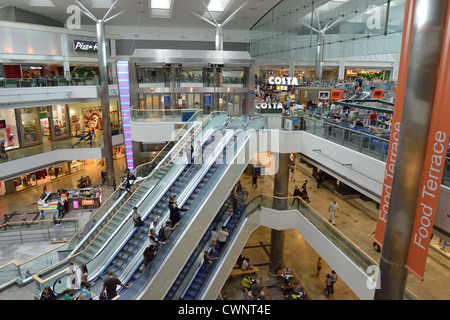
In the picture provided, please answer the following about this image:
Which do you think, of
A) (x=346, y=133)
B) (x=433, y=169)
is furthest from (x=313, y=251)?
(x=433, y=169)

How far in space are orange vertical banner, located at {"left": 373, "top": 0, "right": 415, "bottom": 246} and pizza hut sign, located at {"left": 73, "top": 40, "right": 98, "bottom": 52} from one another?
102 ft

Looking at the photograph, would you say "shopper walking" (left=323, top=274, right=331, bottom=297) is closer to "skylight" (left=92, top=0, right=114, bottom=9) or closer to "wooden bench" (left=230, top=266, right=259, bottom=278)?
"wooden bench" (left=230, top=266, right=259, bottom=278)

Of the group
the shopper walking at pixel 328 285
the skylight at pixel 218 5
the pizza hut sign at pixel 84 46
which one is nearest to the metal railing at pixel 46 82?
the pizza hut sign at pixel 84 46

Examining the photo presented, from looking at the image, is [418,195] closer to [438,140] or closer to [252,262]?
[438,140]

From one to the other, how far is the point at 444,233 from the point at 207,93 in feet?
64.8

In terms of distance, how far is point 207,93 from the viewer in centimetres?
2516

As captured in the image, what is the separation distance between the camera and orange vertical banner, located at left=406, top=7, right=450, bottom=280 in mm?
6473

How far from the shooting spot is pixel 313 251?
20.0 meters

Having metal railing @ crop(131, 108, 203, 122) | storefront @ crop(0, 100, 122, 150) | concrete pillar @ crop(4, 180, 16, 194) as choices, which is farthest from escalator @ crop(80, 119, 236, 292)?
storefront @ crop(0, 100, 122, 150)

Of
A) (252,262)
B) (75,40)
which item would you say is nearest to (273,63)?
(75,40)

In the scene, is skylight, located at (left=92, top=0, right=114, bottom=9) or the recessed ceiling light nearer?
the recessed ceiling light

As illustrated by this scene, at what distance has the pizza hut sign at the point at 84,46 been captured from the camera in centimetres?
3127

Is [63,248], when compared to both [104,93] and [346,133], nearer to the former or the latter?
[346,133]
